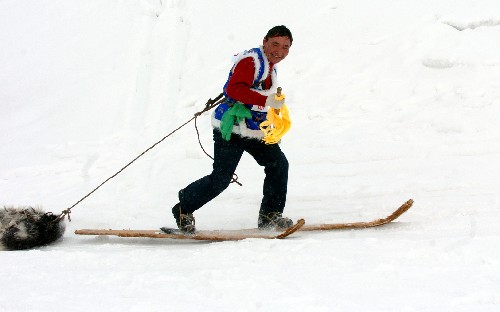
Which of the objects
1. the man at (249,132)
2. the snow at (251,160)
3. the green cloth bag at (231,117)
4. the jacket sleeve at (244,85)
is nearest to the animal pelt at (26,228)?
the snow at (251,160)

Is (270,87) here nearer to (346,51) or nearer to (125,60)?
(346,51)

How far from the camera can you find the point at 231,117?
4105 mm

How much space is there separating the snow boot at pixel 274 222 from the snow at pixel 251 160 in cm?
42

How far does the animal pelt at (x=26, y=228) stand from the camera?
4.44 metres

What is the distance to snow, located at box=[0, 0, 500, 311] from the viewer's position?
2908 millimetres

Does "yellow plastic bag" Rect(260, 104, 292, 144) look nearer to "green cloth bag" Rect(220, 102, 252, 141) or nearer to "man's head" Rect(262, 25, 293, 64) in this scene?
"green cloth bag" Rect(220, 102, 252, 141)

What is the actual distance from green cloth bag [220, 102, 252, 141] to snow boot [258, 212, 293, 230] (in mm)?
847

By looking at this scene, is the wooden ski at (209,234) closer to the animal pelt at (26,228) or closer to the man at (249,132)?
the man at (249,132)

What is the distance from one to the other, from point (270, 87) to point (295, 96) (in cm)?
347

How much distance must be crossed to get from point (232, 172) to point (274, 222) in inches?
24.2

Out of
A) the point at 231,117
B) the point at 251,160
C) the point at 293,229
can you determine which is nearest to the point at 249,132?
the point at 231,117

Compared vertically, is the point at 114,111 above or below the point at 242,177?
above

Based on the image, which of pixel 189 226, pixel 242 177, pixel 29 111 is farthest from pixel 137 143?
pixel 189 226

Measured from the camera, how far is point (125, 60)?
9.73m
